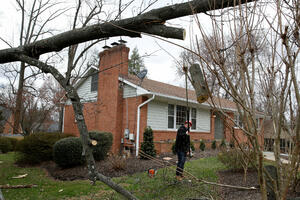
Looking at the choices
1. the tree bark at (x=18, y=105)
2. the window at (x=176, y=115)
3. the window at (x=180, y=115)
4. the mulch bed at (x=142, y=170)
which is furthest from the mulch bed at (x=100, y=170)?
the window at (x=180, y=115)

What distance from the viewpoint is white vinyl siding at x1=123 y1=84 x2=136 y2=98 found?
12422 mm

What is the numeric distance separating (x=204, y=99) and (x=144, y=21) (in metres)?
1.98

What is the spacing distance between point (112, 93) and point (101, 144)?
381 cm

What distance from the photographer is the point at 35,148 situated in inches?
389

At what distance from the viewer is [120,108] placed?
12.9m

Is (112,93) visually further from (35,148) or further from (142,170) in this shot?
(142,170)

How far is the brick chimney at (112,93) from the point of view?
12.6 m

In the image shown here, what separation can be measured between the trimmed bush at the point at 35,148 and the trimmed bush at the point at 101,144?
76.0 inches

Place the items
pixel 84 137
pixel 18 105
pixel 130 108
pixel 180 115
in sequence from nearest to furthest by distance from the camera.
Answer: pixel 84 137
pixel 130 108
pixel 18 105
pixel 180 115

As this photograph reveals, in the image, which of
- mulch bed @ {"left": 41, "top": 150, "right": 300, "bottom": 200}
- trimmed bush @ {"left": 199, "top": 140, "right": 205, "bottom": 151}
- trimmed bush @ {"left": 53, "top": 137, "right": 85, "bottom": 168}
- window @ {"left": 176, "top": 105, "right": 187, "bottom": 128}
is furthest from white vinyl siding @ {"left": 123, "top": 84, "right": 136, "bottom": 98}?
trimmed bush @ {"left": 199, "top": 140, "right": 205, "bottom": 151}

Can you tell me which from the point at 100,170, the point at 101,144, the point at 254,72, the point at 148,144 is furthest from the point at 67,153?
the point at 254,72

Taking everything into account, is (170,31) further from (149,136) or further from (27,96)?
(27,96)

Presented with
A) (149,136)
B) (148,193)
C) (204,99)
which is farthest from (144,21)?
(149,136)

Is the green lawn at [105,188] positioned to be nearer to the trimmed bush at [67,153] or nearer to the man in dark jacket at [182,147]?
the man in dark jacket at [182,147]
